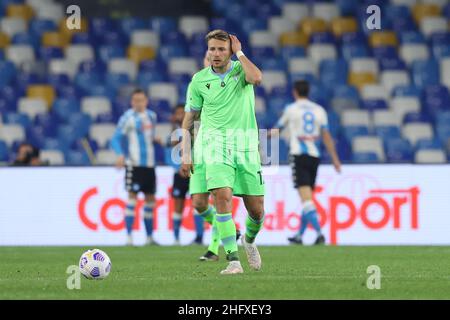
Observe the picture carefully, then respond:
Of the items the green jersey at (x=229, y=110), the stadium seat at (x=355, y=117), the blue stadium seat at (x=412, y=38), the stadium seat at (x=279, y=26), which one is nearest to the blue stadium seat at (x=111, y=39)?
the stadium seat at (x=279, y=26)

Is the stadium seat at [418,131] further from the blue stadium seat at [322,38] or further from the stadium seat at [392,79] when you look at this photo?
the blue stadium seat at [322,38]

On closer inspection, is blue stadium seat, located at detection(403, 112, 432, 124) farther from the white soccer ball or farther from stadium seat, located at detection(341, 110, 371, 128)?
the white soccer ball

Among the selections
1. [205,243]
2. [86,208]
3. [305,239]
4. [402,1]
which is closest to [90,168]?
[86,208]

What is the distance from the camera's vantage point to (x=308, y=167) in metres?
15.2

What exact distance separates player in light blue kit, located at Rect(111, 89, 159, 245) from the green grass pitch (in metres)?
1.39

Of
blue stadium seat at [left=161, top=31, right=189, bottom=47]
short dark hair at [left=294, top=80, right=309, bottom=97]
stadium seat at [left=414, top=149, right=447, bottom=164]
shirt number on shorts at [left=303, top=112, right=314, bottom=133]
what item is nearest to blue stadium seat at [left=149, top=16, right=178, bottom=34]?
blue stadium seat at [left=161, top=31, right=189, bottom=47]

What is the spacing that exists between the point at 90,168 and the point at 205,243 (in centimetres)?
185

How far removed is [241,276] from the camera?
30.6 ft

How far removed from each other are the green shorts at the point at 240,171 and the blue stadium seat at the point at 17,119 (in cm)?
1101

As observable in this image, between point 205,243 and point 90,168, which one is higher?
point 90,168

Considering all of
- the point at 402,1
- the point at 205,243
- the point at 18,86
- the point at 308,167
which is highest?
the point at 402,1

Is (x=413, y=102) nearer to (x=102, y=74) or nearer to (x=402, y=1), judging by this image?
(x=402, y=1)

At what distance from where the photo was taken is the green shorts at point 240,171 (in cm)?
951

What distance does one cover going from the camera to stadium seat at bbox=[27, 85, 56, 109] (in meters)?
21.0
